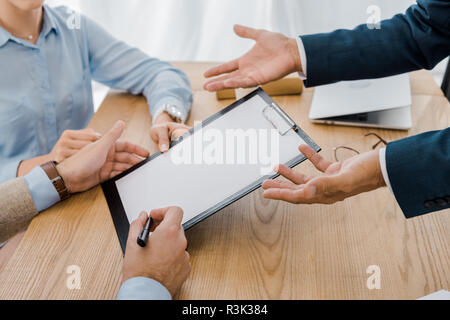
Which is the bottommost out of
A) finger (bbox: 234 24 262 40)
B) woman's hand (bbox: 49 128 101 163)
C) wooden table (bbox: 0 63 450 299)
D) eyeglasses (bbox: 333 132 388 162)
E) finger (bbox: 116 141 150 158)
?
eyeglasses (bbox: 333 132 388 162)

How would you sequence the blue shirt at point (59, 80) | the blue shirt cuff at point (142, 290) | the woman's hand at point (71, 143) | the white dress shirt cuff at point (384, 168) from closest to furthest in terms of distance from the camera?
the blue shirt cuff at point (142, 290) < the white dress shirt cuff at point (384, 168) < the woman's hand at point (71, 143) < the blue shirt at point (59, 80)

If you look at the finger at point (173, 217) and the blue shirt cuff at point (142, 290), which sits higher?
the finger at point (173, 217)

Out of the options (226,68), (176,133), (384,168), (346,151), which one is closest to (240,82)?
(226,68)

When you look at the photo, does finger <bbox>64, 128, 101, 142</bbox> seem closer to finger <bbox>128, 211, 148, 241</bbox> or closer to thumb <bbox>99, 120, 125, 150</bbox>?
thumb <bbox>99, 120, 125, 150</bbox>

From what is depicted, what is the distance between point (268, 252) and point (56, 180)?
18.9 inches

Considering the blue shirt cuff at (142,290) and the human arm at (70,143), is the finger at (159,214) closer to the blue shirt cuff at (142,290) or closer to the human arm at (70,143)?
the blue shirt cuff at (142,290)

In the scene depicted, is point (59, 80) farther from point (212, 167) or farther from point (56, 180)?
point (212, 167)

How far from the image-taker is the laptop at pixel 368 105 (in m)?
1.04

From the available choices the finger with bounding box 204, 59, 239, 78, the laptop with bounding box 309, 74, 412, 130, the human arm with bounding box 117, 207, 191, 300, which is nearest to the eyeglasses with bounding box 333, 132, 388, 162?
the laptop with bounding box 309, 74, 412, 130

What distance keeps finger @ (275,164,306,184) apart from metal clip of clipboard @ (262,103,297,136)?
83mm

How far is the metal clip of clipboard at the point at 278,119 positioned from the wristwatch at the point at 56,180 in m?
0.46

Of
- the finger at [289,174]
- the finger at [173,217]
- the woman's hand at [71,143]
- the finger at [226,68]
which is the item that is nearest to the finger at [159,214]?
the finger at [173,217]

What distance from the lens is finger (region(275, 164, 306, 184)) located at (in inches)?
30.2

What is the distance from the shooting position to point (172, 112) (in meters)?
1.10
